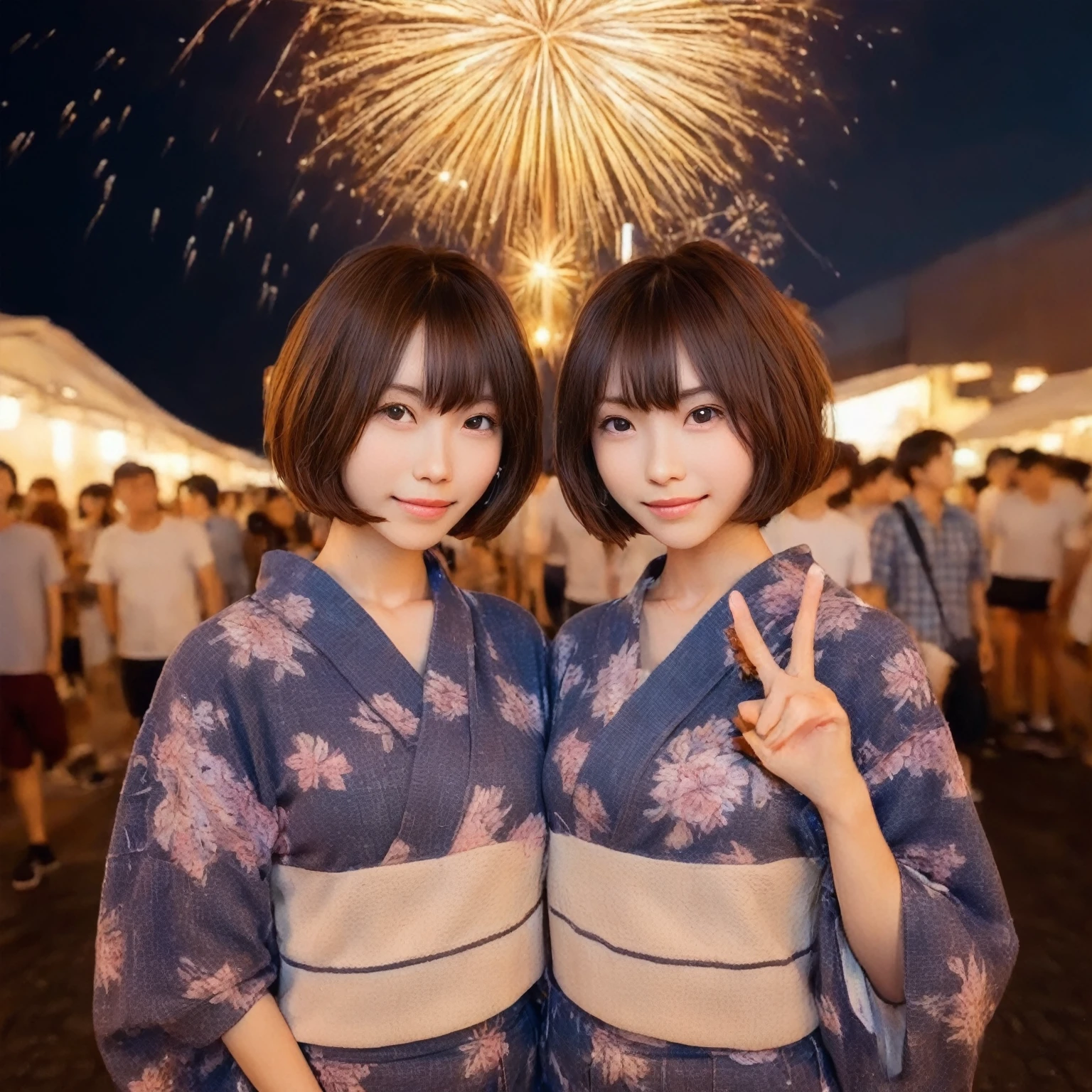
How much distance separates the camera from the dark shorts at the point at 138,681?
2.72 metres

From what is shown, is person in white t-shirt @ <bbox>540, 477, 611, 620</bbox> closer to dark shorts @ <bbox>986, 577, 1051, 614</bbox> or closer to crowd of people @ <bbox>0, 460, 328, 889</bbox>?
crowd of people @ <bbox>0, 460, 328, 889</bbox>

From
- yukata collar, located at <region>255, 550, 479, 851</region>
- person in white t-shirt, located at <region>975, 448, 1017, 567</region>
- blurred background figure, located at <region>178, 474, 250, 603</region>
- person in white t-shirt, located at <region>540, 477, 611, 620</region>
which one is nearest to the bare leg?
blurred background figure, located at <region>178, 474, 250, 603</region>

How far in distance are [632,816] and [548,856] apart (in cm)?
20

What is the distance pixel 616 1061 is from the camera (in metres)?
1.04

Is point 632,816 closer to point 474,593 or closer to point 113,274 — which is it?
point 474,593

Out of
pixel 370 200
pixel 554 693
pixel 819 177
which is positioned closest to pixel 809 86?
pixel 819 177

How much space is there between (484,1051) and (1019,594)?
2.70m

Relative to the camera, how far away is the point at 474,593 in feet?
4.34

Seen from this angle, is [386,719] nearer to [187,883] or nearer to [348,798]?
[348,798]

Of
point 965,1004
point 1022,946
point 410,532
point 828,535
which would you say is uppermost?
point 410,532

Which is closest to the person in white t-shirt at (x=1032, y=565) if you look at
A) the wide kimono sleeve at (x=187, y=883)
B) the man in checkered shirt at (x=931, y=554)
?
the man in checkered shirt at (x=931, y=554)

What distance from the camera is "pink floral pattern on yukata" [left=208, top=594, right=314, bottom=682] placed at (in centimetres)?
102

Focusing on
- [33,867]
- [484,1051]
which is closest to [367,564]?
[484,1051]

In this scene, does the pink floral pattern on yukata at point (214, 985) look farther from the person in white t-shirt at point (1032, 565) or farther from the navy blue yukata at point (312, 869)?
the person in white t-shirt at point (1032, 565)
